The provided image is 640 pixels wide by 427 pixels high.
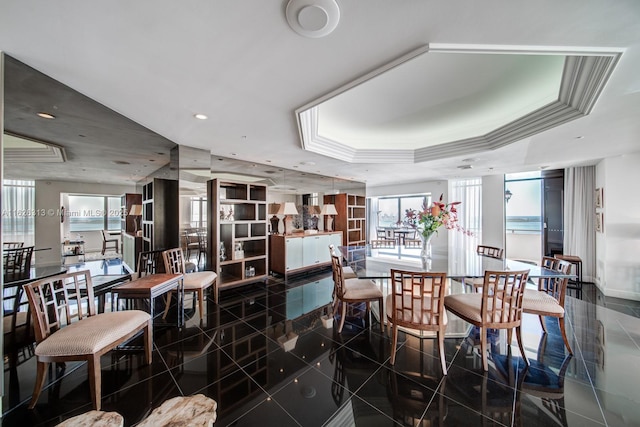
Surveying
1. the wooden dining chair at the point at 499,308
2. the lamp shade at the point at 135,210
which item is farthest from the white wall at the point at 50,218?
the wooden dining chair at the point at 499,308

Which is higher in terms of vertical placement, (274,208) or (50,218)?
(274,208)

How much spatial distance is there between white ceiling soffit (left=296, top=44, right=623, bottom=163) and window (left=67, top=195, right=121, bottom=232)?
2.42 metres

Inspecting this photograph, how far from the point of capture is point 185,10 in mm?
1188

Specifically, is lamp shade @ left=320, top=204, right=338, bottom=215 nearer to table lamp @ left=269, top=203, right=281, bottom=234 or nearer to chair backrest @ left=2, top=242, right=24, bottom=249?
table lamp @ left=269, top=203, right=281, bottom=234

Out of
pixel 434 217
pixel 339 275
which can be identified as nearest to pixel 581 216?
pixel 434 217

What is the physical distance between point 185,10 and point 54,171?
6.99 feet

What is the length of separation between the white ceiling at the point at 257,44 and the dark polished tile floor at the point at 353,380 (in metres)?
2.43

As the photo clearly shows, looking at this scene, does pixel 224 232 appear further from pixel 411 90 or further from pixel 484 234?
pixel 484 234

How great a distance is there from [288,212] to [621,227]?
6.11 meters

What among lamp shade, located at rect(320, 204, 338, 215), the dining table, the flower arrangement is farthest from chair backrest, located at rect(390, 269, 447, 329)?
lamp shade, located at rect(320, 204, 338, 215)

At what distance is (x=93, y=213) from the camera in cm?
247

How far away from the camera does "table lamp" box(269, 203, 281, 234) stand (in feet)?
16.6

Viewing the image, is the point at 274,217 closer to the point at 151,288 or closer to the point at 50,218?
the point at 151,288

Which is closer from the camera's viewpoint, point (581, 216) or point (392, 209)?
point (581, 216)
